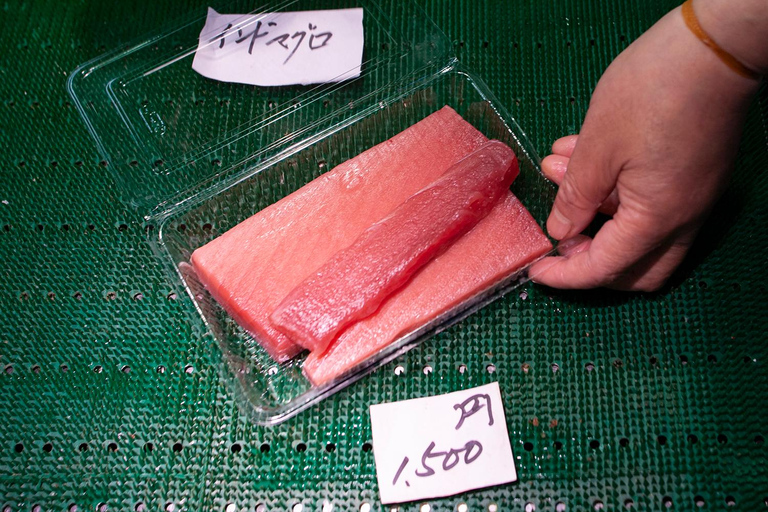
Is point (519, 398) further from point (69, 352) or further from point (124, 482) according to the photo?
point (69, 352)

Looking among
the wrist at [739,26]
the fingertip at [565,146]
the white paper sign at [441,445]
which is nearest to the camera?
the wrist at [739,26]

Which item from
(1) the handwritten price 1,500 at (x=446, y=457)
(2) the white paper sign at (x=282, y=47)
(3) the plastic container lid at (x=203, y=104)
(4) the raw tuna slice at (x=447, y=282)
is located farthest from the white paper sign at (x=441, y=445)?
(2) the white paper sign at (x=282, y=47)

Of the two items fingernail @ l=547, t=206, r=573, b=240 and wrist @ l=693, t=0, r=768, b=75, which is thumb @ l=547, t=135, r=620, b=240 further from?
wrist @ l=693, t=0, r=768, b=75

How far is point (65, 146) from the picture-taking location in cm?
142

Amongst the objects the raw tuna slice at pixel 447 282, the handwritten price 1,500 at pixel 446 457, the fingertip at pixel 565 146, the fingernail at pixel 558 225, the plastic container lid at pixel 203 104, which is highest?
the plastic container lid at pixel 203 104

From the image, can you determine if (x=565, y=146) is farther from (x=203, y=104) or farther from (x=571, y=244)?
(x=203, y=104)

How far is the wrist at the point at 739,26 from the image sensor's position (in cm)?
86

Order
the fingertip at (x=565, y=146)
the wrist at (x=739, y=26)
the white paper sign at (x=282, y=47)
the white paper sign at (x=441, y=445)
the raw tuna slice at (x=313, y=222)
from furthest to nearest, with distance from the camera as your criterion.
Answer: the white paper sign at (x=282, y=47)
the fingertip at (x=565, y=146)
the raw tuna slice at (x=313, y=222)
the white paper sign at (x=441, y=445)
the wrist at (x=739, y=26)

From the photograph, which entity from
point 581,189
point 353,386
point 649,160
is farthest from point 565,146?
point 353,386

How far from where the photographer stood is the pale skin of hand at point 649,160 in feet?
3.03

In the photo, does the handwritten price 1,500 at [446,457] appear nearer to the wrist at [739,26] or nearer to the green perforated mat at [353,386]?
the green perforated mat at [353,386]

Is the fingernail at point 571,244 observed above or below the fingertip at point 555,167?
below

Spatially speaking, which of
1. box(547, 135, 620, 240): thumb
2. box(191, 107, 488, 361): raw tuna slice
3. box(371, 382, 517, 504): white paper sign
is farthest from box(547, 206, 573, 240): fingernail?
box(371, 382, 517, 504): white paper sign

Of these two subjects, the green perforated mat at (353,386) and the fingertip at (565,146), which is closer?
the green perforated mat at (353,386)
